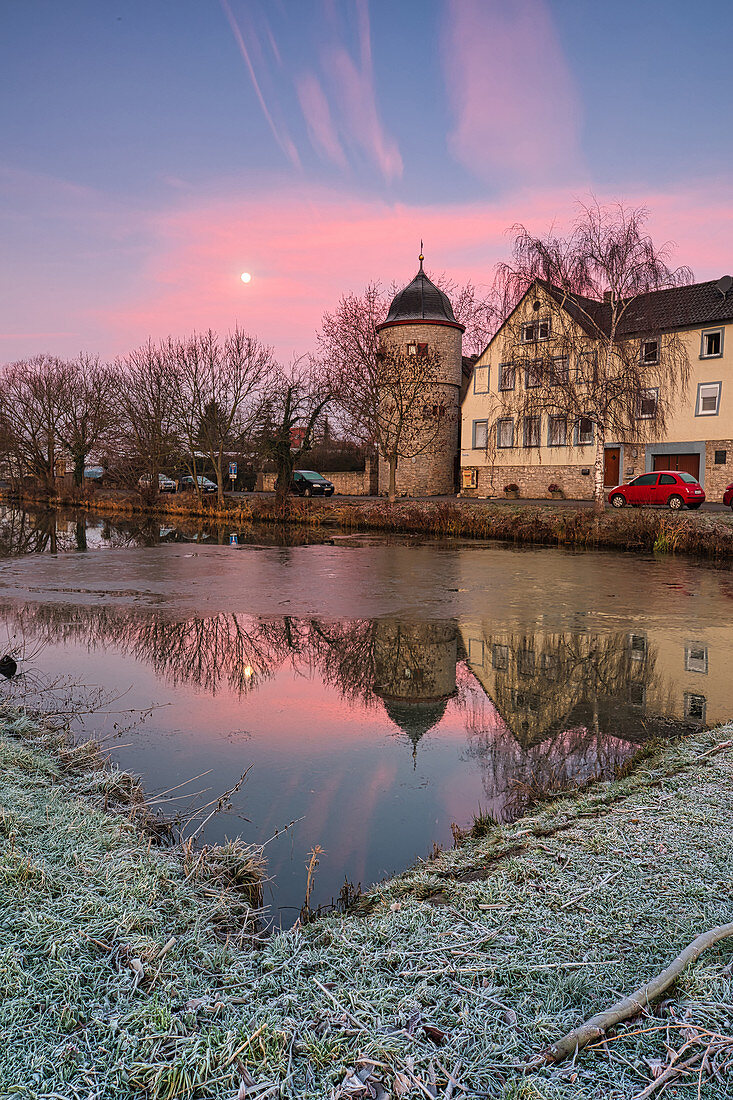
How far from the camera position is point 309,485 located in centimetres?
4184

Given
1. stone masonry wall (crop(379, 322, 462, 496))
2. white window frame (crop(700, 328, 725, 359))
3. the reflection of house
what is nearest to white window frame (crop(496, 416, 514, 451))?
stone masonry wall (crop(379, 322, 462, 496))

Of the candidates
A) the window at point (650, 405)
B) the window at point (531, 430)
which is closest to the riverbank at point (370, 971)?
the window at point (531, 430)

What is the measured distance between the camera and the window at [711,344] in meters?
30.5

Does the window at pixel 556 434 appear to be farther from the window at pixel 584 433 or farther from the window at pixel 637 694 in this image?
the window at pixel 637 694

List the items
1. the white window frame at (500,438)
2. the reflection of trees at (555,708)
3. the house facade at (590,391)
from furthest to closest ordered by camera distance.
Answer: the white window frame at (500,438)
the house facade at (590,391)
the reflection of trees at (555,708)

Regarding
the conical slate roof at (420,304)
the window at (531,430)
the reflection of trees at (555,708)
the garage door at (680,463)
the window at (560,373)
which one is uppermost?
the conical slate roof at (420,304)

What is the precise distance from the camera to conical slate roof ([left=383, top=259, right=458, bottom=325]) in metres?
43.0

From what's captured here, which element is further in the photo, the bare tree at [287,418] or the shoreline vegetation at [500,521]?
the bare tree at [287,418]

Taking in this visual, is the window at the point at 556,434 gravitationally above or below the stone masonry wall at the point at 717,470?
above

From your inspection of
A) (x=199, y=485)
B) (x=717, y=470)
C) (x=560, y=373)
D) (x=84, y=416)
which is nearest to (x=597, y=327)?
(x=560, y=373)

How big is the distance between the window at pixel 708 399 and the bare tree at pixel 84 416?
37.0 meters

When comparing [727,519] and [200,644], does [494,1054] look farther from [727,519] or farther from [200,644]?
[727,519]

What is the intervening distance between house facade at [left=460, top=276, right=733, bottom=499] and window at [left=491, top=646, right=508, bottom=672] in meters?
17.6

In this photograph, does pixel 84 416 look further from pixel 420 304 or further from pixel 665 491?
pixel 665 491
